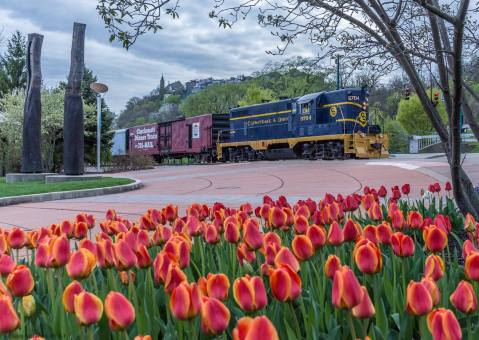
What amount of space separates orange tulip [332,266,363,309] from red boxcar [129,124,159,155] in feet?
127

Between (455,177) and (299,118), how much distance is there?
67.8 feet

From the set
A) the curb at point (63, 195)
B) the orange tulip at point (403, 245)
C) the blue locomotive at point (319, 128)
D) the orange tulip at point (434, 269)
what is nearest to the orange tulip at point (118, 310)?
the orange tulip at point (434, 269)

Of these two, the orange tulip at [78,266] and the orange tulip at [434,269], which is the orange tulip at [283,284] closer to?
the orange tulip at [434,269]

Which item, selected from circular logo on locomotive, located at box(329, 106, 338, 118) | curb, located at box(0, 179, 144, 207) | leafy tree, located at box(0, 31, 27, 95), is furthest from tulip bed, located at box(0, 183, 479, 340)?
leafy tree, located at box(0, 31, 27, 95)

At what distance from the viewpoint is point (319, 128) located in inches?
901

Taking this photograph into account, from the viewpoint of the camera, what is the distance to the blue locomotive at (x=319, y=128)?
2202cm

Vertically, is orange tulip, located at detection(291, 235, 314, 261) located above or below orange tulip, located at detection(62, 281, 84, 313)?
above

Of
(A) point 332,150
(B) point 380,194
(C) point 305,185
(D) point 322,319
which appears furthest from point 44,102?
(D) point 322,319

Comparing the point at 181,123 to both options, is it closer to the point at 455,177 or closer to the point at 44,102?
the point at 44,102

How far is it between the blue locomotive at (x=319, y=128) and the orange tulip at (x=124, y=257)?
20463 millimetres

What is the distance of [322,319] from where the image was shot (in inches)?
67.6

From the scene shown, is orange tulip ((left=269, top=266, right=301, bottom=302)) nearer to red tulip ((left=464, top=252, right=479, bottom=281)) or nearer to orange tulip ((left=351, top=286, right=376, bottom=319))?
orange tulip ((left=351, top=286, right=376, bottom=319))

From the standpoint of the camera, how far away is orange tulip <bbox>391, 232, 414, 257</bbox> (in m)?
2.02

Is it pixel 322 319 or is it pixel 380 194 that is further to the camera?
pixel 380 194
